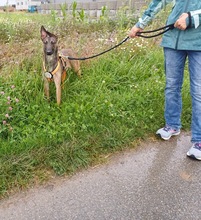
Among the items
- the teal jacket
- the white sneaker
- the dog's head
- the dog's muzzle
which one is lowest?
the white sneaker

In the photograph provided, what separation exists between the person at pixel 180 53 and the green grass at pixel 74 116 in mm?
458

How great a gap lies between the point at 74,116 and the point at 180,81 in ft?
4.20

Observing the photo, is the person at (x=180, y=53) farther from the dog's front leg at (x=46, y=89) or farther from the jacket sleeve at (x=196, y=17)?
the dog's front leg at (x=46, y=89)

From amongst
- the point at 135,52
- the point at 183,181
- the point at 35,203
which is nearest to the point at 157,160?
the point at 183,181

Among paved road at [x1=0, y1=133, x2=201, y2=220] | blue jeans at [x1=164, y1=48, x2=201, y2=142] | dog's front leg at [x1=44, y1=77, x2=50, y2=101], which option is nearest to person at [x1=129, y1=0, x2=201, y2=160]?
blue jeans at [x1=164, y1=48, x2=201, y2=142]

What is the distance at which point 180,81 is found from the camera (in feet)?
9.55

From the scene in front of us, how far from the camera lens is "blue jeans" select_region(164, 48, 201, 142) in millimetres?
2623

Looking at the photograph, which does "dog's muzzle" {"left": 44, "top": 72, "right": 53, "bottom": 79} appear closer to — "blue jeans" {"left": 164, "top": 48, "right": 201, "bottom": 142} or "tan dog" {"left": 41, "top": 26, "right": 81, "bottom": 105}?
"tan dog" {"left": 41, "top": 26, "right": 81, "bottom": 105}

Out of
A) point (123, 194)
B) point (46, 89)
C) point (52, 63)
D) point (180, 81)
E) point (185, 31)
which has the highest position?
point (185, 31)

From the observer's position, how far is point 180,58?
2730 millimetres

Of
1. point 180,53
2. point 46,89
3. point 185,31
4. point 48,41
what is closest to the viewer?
point 185,31

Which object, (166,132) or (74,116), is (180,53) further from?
(74,116)

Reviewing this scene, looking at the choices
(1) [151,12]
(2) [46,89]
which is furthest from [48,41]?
(1) [151,12]

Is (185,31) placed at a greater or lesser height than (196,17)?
lesser
